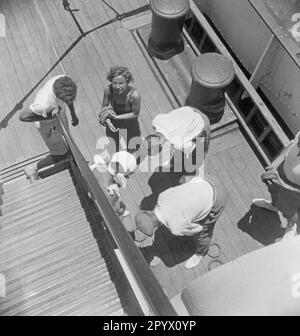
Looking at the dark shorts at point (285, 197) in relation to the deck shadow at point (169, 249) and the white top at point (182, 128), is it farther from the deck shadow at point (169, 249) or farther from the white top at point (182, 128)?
the deck shadow at point (169, 249)

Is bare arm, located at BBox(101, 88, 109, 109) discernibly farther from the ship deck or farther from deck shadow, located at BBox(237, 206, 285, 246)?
deck shadow, located at BBox(237, 206, 285, 246)

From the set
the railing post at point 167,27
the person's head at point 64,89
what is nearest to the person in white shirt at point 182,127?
the person's head at point 64,89

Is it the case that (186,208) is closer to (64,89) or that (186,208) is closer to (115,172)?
(115,172)

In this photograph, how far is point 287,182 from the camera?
4.69m

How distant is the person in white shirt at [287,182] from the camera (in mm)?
4488

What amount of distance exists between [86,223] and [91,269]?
2.04 feet

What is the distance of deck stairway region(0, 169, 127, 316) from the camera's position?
4.37 metres

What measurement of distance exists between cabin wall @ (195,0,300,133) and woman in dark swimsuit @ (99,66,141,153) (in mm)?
2286

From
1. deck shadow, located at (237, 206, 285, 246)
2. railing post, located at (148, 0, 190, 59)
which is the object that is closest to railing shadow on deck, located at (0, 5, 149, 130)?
railing post, located at (148, 0, 190, 59)

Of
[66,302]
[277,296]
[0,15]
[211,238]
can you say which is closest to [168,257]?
[211,238]

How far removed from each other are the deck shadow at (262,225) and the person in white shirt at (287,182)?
0.51 ft

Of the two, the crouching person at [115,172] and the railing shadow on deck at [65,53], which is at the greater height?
the railing shadow on deck at [65,53]

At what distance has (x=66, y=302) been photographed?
434 centimetres

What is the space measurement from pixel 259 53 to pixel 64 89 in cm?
353
